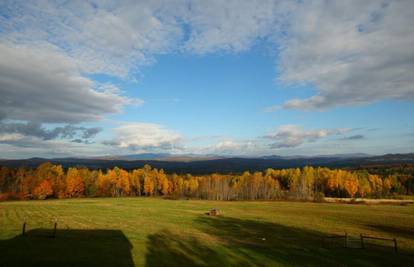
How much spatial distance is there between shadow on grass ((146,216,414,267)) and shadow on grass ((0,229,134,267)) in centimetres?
281

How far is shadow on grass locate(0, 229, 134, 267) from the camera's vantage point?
22.9 metres

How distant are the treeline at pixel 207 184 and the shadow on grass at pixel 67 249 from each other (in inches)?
3862

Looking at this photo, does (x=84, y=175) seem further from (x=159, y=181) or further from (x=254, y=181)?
(x=254, y=181)

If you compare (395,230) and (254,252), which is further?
(395,230)

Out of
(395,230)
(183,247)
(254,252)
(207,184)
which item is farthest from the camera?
(207,184)

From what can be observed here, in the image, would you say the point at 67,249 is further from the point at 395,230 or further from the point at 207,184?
the point at 207,184

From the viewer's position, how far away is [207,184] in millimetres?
148250

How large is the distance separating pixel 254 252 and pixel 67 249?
16.3 meters

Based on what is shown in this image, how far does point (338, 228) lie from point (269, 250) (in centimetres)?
A: 2204

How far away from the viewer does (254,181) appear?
145750 millimetres

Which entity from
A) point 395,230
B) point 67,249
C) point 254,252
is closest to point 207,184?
point 395,230

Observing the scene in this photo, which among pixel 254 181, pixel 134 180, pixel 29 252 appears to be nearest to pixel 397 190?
pixel 254 181

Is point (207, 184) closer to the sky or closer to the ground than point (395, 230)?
closer to the sky

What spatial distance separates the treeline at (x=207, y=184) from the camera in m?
127
